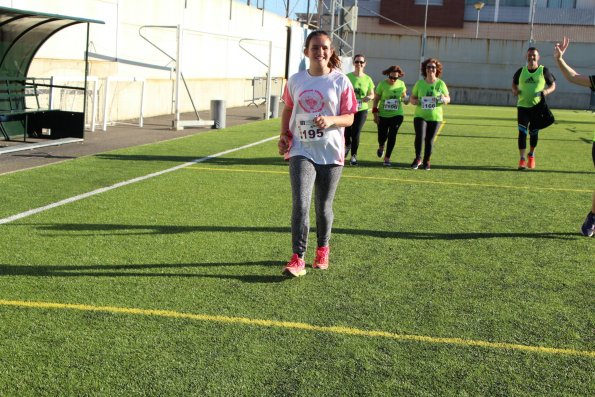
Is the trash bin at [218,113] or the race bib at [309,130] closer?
the race bib at [309,130]

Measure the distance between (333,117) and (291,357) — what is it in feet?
7.24

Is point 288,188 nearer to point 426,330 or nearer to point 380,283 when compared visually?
point 380,283

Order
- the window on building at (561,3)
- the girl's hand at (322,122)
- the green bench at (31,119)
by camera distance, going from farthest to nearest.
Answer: the window on building at (561,3) < the green bench at (31,119) < the girl's hand at (322,122)

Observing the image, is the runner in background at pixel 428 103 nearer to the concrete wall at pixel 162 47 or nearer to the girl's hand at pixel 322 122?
the concrete wall at pixel 162 47

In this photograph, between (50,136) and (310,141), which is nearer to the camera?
(310,141)

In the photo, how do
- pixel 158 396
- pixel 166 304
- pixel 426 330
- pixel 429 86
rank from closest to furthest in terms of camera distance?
pixel 158 396 < pixel 426 330 < pixel 166 304 < pixel 429 86

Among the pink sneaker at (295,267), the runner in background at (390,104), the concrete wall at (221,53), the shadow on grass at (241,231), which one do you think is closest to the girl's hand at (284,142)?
the pink sneaker at (295,267)

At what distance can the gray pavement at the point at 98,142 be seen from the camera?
12633 mm

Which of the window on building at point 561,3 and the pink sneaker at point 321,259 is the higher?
the window on building at point 561,3

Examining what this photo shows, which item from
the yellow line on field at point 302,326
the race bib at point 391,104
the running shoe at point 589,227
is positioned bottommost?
the yellow line on field at point 302,326

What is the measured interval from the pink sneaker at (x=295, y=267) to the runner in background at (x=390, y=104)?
26.2 feet

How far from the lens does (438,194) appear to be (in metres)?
11.0

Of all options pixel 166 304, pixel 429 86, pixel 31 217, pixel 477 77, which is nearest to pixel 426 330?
pixel 166 304

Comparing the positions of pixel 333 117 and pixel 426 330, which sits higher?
pixel 333 117
